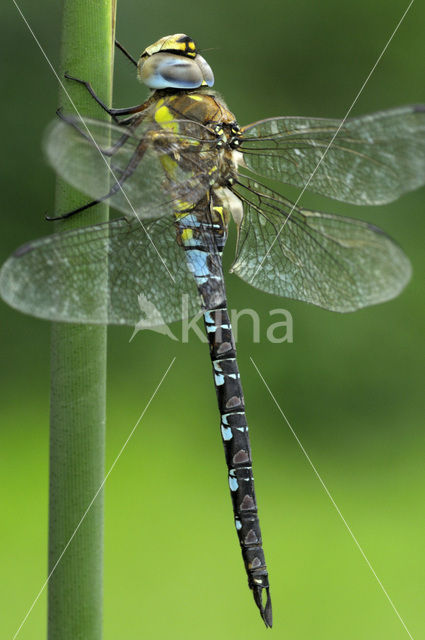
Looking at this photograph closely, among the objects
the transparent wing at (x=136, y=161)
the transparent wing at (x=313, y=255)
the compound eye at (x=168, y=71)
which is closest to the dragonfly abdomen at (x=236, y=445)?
the transparent wing at (x=313, y=255)

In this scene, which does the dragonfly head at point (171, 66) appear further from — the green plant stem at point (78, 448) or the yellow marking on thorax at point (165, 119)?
the green plant stem at point (78, 448)

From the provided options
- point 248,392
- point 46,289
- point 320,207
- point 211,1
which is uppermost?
point 211,1

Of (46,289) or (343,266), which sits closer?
(46,289)

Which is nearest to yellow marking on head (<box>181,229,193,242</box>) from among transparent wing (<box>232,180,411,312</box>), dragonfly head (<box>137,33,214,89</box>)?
transparent wing (<box>232,180,411,312</box>)

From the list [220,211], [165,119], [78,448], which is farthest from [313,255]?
[78,448]

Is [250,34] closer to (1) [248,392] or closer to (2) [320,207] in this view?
(2) [320,207]

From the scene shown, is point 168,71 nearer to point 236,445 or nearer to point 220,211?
point 220,211

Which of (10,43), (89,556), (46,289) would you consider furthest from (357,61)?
(89,556)
